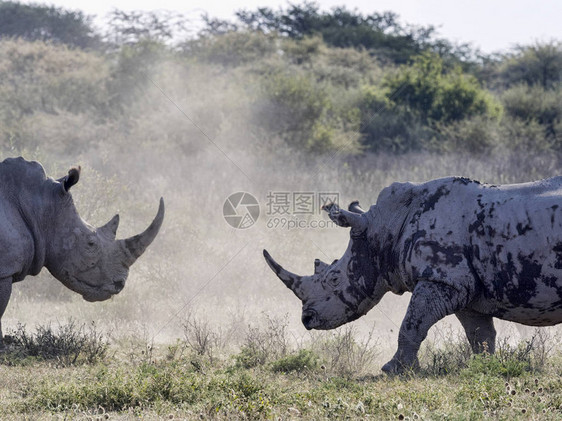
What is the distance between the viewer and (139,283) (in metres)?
13.4

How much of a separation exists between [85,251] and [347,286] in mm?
2745

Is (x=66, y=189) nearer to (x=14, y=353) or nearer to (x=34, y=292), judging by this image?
(x=14, y=353)

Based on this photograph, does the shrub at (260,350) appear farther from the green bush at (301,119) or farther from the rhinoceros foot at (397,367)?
the green bush at (301,119)

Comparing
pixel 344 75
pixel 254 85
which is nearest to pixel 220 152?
pixel 254 85

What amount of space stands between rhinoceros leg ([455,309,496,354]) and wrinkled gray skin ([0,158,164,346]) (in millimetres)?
3275

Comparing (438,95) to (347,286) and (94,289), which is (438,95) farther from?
(94,289)

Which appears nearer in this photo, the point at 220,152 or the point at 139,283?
the point at 139,283

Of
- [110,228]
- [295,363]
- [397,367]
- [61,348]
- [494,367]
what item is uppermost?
[110,228]

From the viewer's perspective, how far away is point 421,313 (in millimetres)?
7609

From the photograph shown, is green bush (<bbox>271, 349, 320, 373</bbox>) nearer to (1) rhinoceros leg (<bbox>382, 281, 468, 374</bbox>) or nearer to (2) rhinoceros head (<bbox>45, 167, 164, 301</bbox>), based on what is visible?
(1) rhinoceros leg (<bbox>382, 281, 468, 374</bbox>)

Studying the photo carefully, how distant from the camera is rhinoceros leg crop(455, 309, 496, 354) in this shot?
8.26 metres

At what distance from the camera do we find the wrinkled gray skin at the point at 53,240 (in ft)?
27.4

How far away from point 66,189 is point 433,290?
3.87m

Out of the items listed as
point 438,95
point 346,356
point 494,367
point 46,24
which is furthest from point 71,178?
point 46,24
